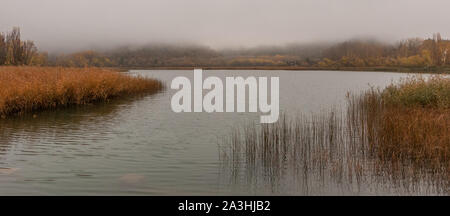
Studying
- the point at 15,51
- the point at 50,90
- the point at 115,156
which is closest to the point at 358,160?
the point at 115,156

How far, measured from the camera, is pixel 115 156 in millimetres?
12227

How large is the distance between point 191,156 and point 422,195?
6.55 m

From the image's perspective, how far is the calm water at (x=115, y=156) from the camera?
30.2 ft

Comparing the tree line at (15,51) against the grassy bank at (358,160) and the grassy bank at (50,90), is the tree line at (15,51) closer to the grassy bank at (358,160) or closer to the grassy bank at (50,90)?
the grassy bank at (50,90)

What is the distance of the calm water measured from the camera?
922cm

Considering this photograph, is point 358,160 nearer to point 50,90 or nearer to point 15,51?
point 50,90

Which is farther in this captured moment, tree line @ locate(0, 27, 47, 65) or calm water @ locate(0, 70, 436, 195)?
tree line @ locate(0, 27, 47, 65)

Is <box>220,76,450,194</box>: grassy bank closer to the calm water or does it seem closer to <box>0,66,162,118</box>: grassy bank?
the calm water

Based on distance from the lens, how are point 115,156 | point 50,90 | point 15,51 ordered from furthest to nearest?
1. point 15,51
2. point 50,90
3. point 115,156

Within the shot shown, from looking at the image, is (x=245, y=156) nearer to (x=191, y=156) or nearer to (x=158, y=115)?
(x=191, y=156)

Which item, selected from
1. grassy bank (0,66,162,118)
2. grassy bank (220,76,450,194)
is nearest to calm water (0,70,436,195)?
grassy bank (220,76,450,194)

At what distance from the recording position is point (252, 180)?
32.0 ft
